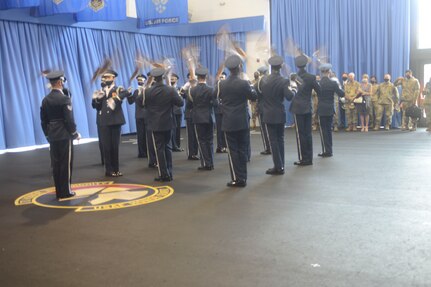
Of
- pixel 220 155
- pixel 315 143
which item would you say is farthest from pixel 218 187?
pixel 315 143

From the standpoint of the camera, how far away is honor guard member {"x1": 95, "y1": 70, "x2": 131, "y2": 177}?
643 centimetres

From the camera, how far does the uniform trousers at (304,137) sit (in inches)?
273

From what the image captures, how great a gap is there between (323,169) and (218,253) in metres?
3.59

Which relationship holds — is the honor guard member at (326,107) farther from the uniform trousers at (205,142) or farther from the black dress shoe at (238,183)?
the black dress shoe at (238,183)

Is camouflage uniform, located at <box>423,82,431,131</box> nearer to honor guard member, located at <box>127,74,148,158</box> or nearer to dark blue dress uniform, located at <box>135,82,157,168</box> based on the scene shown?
honor guard member, located at <box>127,74,148,158</box>

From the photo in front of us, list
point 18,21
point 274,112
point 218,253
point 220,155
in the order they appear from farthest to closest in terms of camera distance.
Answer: point 18,21, point 220,155, point 274,112, point 218,253

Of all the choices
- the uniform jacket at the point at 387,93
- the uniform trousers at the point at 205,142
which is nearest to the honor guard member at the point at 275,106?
the uniform trousers at the point at 205,142

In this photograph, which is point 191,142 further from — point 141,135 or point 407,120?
point 407,120

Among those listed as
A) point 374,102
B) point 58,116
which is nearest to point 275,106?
point 58,116

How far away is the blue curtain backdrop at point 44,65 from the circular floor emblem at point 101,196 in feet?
17.2

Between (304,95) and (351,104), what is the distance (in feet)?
18.4

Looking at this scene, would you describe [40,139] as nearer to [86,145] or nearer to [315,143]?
[86,145]

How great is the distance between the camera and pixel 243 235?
364cm

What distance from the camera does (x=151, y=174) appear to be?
21.9ft
